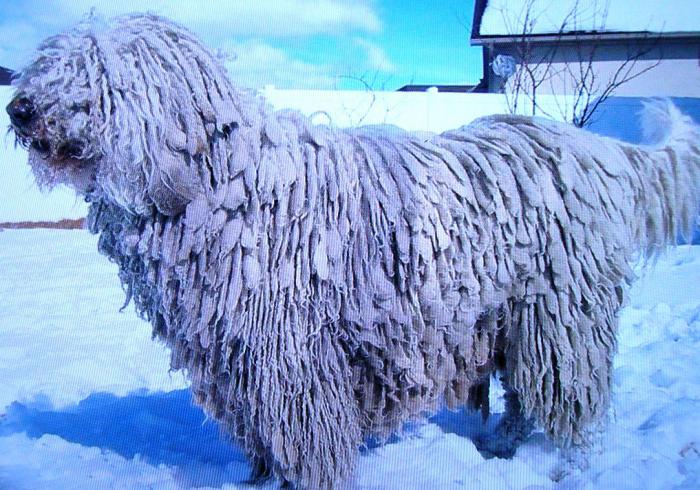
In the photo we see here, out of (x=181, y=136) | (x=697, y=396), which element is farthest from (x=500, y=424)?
(x=181, y=136)

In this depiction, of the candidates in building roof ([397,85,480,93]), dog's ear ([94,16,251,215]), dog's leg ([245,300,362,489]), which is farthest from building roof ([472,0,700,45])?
dog's leg ([245,300,362,489])

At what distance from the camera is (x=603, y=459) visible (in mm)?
1704

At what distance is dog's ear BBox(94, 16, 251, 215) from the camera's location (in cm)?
127

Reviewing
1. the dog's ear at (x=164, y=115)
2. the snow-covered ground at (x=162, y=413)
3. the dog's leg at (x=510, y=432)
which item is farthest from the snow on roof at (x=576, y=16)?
the dog's leg at (x=510, y=432)

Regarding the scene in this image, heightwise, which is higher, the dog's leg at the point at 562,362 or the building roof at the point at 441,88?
the building roof at the point at 441,88

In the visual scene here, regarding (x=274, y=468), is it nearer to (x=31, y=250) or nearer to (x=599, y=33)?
(x=31, y=250)

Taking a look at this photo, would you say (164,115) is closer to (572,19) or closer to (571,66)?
(572,19)

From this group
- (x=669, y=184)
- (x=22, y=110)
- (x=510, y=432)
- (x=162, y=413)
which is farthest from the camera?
(x=162, y=413)

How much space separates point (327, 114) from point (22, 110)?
2.60 ft

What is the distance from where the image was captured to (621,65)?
7.97 ft

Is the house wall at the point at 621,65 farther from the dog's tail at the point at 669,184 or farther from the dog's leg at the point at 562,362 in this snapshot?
the dog's leg at the point at 562,362

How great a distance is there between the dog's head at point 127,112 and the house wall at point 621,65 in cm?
142

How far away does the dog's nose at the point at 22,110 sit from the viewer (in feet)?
3.96

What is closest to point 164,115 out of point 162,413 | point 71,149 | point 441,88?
point 71,149
